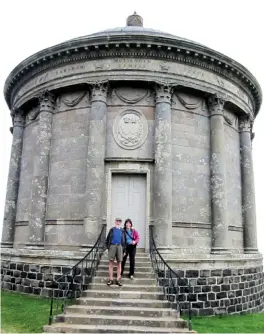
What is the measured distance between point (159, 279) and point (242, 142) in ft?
26.9

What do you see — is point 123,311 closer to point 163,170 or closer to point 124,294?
point 124,294

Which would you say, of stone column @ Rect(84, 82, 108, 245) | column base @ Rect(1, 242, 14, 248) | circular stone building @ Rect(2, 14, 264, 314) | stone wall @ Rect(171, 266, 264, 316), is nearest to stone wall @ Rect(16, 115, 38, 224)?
circular stone building @ Rect(2, 14, 264, 314)

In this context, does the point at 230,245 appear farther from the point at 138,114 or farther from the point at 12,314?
the point at 12,314

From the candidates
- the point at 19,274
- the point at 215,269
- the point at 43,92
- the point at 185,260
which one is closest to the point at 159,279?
the point at 185,260

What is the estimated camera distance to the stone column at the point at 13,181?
1614 cm

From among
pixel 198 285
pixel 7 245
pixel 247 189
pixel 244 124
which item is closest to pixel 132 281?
pixel 198 285

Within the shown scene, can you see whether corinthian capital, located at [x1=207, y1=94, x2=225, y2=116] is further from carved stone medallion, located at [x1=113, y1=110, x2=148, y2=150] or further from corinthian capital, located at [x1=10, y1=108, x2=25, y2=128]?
corinthian capital, located at [x1=10, y1=108, x2=25, y2=128]

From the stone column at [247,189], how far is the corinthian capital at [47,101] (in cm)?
842

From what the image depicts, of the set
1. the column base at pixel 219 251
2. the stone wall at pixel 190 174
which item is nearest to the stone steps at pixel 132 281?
the stone wall at pixel 190 174

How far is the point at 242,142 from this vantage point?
1686cm

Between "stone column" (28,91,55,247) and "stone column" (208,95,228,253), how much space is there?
6383 mm

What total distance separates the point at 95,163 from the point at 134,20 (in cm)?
963

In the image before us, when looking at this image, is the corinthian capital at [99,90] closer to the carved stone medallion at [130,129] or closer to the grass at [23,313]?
the carved stone medallion at [130,129]

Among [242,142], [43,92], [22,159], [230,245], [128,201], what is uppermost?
[43,92]
